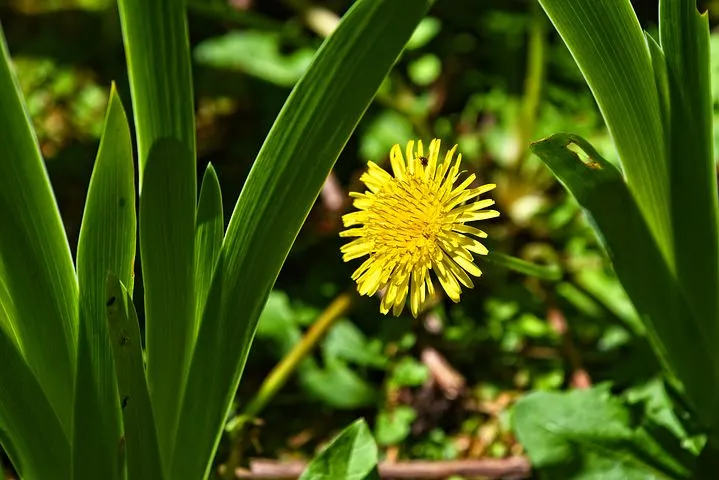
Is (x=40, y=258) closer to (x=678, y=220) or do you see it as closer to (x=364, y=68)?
(x=364, y=68)

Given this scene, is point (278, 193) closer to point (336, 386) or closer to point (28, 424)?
point (28, 424)

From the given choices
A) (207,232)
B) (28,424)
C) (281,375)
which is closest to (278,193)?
(207,232)

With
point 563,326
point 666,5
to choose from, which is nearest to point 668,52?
point 666,5

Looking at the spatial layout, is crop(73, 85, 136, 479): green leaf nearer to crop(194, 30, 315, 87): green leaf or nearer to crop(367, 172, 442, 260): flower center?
crop(367, 172, 442, 260): flower center

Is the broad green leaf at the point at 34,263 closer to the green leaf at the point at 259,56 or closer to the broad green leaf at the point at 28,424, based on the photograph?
the broad green leaf at the point at 28,424

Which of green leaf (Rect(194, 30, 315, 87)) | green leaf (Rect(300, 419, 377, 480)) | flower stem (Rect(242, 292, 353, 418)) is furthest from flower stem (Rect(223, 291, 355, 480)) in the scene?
green leaf (Rect(194, 30, 315, 87))

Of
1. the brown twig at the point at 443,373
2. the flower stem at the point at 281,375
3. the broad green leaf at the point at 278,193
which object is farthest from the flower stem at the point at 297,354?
the broad green leaf at the point at 278,193
